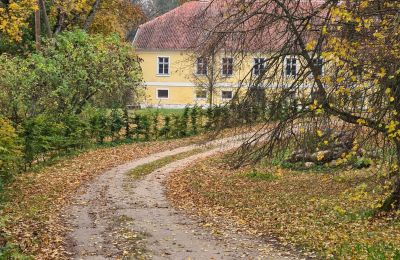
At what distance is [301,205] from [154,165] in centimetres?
922

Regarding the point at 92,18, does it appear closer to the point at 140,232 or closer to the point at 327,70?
the point at 140,232

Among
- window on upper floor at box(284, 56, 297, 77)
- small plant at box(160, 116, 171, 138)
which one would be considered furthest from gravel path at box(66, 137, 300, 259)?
small plant at box(160, 116, 171, 138)

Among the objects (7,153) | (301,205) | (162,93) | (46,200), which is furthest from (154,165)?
(162,93)

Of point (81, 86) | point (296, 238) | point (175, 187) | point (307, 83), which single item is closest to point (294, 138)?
point (307, 83)

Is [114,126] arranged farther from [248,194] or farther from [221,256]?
[221,256]

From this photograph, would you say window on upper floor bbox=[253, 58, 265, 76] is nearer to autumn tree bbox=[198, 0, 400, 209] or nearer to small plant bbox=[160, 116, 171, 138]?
autumn tree bbox=[198, 0, 400, 209]

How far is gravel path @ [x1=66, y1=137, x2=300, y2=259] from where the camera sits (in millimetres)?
10164

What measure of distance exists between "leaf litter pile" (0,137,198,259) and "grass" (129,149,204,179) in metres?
1.20

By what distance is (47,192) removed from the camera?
53.8 feet

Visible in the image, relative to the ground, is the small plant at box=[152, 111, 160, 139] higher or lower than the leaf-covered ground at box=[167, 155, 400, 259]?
higher

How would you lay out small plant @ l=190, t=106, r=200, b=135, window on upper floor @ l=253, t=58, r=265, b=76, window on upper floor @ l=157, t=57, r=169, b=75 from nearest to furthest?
window on upper floor @ l=253, t=58, r=265, b=76, small plant @ l=190, t=106, r=200, b=135, window on upper floor @ l=157, t=57, r=169, b=75

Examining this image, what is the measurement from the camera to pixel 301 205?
49.0ft

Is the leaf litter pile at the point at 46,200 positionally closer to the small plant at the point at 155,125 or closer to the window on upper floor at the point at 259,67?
the small plant at the point at 155,125

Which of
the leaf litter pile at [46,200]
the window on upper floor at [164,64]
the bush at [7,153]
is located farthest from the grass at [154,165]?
A: the window on upper floor at [164,64]
